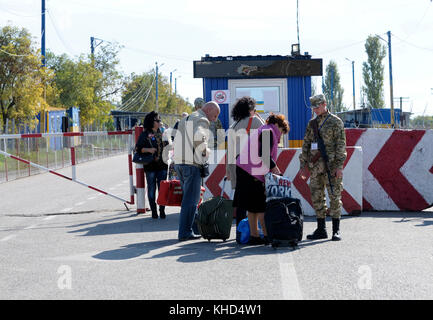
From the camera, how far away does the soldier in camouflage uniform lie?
8297 mm

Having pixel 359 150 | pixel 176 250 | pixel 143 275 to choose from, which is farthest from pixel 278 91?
pixel 143 275

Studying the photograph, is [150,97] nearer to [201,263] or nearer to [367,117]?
[367,117]

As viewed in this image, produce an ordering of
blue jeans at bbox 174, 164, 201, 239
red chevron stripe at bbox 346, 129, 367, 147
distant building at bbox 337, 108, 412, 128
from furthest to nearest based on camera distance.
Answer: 1. distant building at bbox 337, 108, 412, 128
2. red chevron stripe at bbox 346, 129, 367, 147
3. blue jeans at bbox 174, 164, 201, 239

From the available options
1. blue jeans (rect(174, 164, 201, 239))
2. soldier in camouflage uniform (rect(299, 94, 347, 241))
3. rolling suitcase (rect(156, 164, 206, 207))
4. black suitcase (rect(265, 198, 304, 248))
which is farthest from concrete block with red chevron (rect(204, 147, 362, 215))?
black suitcase (rect(265, 198, 304, 248))

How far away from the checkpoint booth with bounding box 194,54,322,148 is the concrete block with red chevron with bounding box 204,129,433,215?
3359mm

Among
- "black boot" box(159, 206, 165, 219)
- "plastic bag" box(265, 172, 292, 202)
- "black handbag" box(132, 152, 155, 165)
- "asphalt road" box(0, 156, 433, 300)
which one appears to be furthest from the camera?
"black handbag" box(132, 152, 155, 165)

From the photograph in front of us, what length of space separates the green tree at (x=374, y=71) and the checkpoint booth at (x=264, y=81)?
69572mm

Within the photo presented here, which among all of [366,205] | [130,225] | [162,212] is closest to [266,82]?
[366,205]

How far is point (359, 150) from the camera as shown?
431 inches

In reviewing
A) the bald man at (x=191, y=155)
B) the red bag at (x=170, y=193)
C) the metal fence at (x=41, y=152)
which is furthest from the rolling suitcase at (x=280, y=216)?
the metal fence at (x=41, y=152)

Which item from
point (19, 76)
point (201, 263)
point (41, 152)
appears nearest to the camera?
point (201, 263)

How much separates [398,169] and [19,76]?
27.9 m

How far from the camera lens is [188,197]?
857 centimetres

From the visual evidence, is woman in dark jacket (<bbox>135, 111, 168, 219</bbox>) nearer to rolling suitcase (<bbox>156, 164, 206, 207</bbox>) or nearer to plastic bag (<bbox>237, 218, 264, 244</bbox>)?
rolling suitcase (<bbox>156, 164, 206, 207</bbox>)
